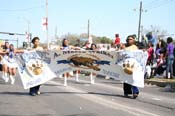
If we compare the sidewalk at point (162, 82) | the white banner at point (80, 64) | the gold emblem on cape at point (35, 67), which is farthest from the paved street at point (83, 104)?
the sidewalk at point (162, 82)

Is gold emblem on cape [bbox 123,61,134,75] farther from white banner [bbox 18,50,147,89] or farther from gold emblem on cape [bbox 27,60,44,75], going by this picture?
gold emblem on cape [bbox 27,60,44,75]

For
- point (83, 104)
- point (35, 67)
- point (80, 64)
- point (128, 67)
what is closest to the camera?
point (83, 104)

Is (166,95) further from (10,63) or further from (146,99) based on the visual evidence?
(10,63)

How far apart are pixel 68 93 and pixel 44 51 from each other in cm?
161

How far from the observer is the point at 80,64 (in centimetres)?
1513

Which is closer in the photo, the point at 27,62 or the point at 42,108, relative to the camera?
the point at 42,108

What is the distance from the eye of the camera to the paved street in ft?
36.7

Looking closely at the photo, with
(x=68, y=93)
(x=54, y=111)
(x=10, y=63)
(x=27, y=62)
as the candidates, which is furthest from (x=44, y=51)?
(x=10, y=63)

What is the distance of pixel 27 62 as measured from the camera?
49.0ft

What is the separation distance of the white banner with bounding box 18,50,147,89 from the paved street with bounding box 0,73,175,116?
0.63 m

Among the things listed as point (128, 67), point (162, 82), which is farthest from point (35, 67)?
point (162, 82)

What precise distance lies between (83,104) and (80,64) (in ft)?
8.93

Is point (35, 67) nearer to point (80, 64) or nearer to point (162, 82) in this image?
point (80, 64)

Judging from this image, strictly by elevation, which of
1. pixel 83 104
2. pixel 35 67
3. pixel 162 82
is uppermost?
pixel 35 67
